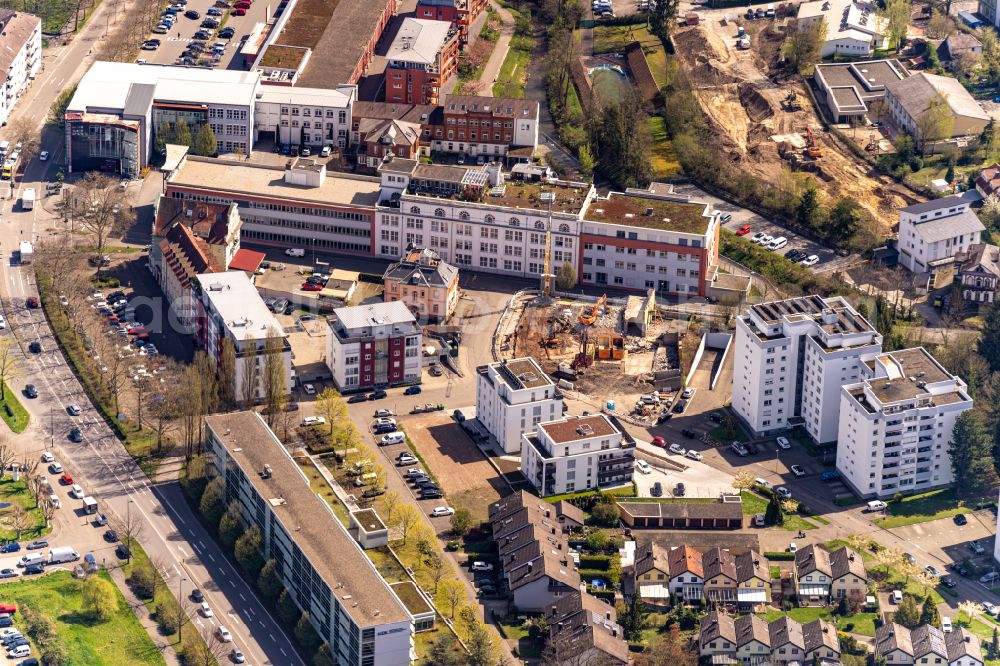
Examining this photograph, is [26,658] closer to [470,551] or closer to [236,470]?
[236,470]

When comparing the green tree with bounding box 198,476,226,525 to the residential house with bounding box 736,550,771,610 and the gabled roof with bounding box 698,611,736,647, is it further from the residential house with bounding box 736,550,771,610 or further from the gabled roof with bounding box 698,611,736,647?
the residential house with bounding box 736,550,771,610

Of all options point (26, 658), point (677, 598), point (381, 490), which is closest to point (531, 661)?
point (677, 598)

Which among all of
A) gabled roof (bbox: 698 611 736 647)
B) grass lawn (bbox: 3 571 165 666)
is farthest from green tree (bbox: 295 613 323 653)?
gabled roof (bbox: 698 611 736 647)

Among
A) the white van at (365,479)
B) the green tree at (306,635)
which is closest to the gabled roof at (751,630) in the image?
the green tree at (306,635)

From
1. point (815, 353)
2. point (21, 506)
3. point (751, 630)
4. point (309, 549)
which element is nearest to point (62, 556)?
point (21, 506)

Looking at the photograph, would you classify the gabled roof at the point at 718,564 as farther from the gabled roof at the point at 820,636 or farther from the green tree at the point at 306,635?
the green tree at the point at 306,635

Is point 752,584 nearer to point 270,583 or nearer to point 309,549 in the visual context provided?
point 309,549
